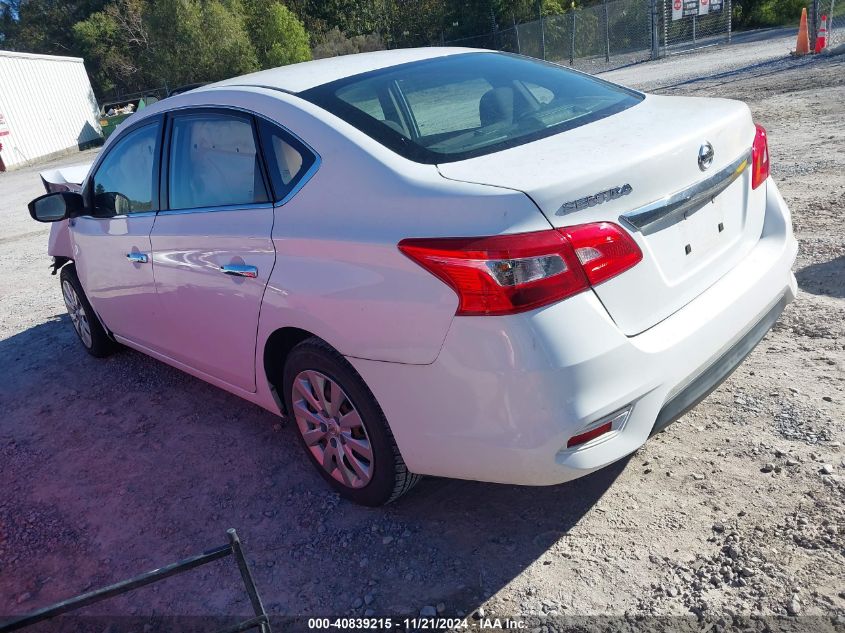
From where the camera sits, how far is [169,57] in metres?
42.0

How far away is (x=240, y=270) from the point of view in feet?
10.2

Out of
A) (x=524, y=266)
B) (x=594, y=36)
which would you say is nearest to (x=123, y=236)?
(x=524, y=266)

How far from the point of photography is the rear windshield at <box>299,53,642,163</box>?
2781mm

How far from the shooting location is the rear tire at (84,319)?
5.12 metres

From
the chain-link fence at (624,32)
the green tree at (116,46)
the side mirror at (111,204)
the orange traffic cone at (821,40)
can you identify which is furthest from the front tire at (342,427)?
the green tree at (116,46)

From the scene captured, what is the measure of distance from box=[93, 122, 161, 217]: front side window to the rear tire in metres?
0.96

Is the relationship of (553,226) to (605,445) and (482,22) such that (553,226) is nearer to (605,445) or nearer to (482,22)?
(605,445)

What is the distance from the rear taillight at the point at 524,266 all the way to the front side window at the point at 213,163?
1.17 m

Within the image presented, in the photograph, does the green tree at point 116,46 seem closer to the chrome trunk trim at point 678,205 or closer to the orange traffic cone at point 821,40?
the orange traffic cone at point 821,40

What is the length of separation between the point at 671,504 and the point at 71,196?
3872 millimetres

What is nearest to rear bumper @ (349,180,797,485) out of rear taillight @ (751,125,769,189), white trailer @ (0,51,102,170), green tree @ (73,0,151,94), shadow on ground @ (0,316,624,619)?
shadow on ground @ (0,316,624,619)

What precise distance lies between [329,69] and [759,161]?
1954mm

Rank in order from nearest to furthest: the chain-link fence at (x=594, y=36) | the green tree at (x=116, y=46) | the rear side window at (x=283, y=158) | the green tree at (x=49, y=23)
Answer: the rear side window at (x=283, y=158), the chain-link fence at (x=594, y=36), the green tree at (x=116, y=46), the green tree at (x=49, y=23)

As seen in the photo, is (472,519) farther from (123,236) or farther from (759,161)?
(123,236)
